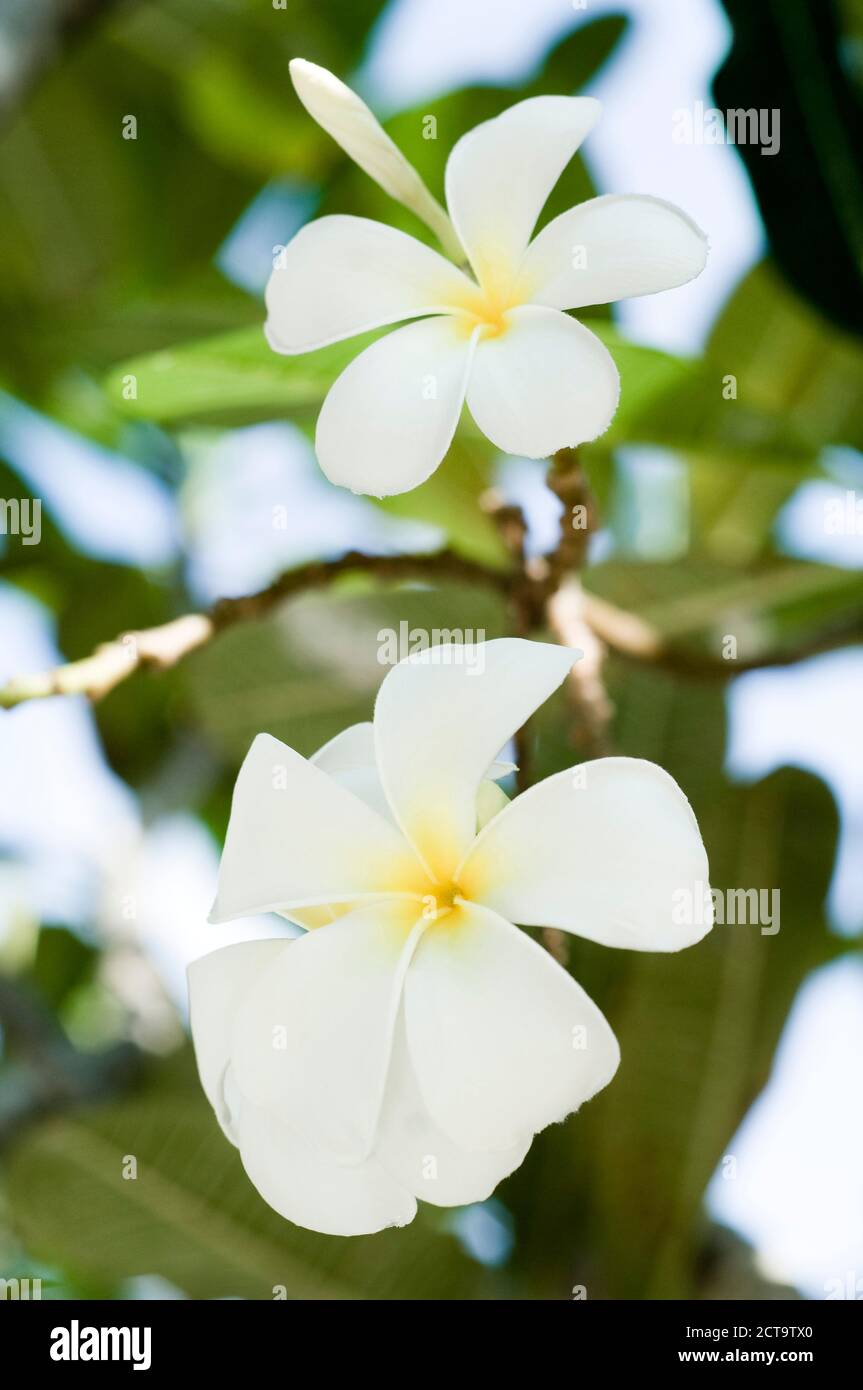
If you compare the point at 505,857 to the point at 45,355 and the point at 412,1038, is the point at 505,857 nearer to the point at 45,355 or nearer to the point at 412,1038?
the point at 412,1038

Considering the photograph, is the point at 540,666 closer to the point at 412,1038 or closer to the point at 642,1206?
the point at 412,1038

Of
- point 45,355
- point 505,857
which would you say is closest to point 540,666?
point 505,857

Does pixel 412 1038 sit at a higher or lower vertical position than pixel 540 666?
lower

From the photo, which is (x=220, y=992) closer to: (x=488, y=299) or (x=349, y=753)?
(x=349, y=753)

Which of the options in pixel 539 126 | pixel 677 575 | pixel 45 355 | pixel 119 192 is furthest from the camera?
pixel 119 192
